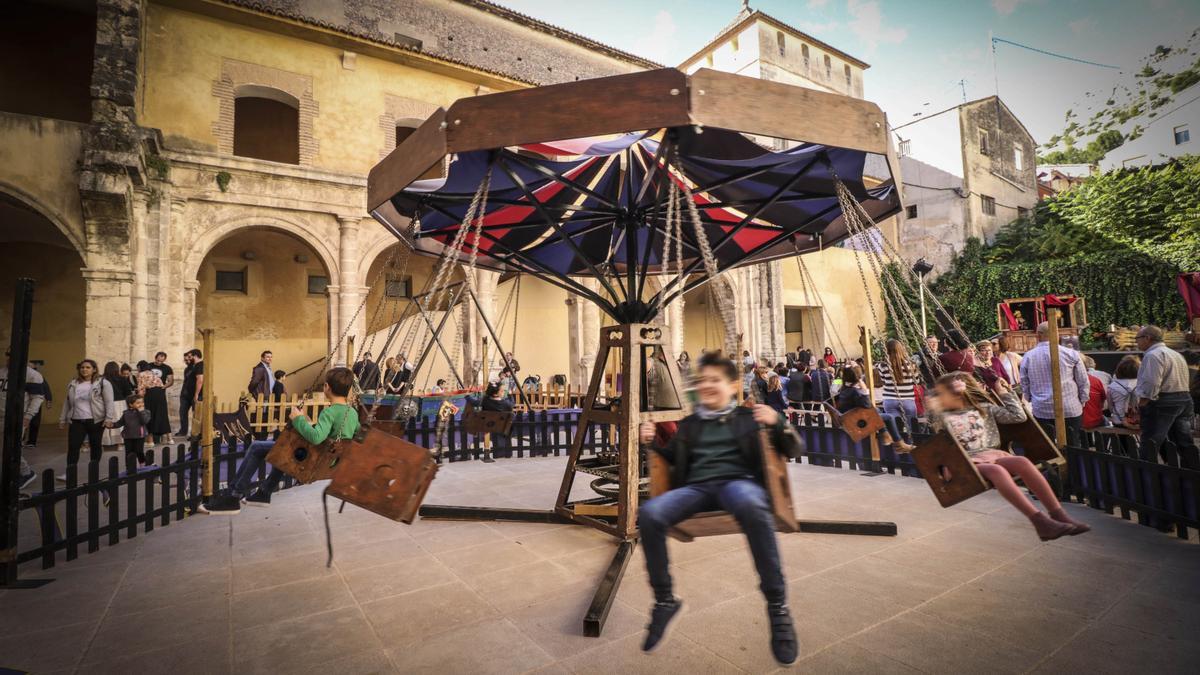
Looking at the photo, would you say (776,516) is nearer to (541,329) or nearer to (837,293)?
(541,329)

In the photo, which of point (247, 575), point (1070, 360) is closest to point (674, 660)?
point (247, 575)

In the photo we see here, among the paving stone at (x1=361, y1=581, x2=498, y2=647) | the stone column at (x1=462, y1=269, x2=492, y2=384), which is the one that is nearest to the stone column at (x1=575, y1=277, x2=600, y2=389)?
the stone column at (x1=462, y1=269, x2=492, y2=384)

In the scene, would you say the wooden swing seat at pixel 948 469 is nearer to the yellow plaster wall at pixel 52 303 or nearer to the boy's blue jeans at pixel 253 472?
the boy's blue jeans at pixel 253 472

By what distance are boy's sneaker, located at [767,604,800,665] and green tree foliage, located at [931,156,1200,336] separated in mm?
24000

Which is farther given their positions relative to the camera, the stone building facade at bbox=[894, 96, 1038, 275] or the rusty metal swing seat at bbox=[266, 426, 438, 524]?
the stone building facade at bbox=[894, 96, 1038, 275]

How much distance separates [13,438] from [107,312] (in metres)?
9.25

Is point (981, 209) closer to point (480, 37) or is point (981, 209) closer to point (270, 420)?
point (480, 37)

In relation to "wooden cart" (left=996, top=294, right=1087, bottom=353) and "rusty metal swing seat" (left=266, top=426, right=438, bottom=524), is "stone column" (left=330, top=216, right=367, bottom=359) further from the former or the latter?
"wooden cart" (left=996, top=294, right=1087, bottom=353)

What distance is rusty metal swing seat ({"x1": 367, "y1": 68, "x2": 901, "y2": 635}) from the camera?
276 centimetres

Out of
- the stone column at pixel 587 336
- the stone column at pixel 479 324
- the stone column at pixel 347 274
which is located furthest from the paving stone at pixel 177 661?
the stone column at pixel 587 336

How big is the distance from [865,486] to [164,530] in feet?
23.3

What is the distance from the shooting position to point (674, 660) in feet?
8.54

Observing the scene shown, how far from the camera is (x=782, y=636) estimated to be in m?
2.32

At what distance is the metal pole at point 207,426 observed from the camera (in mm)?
5723
